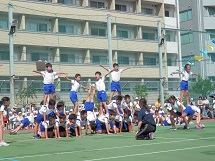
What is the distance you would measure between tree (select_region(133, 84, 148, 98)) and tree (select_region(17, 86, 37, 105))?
294 inches

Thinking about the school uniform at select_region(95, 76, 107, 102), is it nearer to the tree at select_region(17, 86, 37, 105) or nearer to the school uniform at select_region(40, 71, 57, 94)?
the school uniform at select_region(40, 71, 57, 94)

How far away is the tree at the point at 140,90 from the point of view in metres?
31.2

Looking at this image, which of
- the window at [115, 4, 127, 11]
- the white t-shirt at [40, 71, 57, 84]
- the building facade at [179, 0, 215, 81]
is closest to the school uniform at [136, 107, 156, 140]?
the white t-shirt at [40, 71, 57, 84]

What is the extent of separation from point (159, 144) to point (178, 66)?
47.4 meters

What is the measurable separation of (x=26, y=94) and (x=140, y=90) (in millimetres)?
8352

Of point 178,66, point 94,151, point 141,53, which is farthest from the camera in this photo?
point 178,66

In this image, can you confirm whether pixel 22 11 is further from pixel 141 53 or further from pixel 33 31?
pixel 141 53

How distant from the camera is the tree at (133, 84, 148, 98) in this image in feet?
102

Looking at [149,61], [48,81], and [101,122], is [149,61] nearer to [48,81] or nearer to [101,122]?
[48,81]

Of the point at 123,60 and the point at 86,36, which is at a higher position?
the point at 86,36

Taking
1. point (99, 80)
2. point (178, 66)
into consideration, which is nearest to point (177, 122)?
point (99, 80)

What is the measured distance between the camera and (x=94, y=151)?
1049 cm

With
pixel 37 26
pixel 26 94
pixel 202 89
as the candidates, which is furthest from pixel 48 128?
pixel 37 26

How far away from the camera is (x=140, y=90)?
31.7 meters
